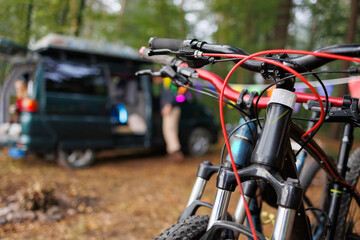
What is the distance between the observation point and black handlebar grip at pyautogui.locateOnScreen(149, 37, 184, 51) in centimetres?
125

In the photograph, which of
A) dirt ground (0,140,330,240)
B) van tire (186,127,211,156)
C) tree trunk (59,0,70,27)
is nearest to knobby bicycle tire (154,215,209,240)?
dirt ground (0,140,330,240)

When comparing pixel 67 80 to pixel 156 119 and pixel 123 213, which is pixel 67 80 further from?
pixel 123 213

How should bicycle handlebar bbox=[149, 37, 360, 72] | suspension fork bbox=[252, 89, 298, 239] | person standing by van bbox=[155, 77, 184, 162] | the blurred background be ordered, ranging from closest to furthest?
bicycle handlebar bbox=[149, 37, 360, 72] < suspension fork bbox=[252, 89, 298, 239] < person standing by van bbox=[155, 77, 184, 162] < the blurred background

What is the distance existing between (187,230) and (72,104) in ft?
16.8

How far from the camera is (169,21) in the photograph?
9.62 m

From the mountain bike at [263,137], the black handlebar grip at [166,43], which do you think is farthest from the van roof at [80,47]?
the black handlebar grip at [166,43]

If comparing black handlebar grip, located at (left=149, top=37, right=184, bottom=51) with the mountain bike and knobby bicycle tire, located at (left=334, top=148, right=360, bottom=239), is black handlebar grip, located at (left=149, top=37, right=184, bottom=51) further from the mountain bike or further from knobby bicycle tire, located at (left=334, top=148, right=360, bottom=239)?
knobby bicycle tire, located at (left=334, top=148, right=360, bottom=239)

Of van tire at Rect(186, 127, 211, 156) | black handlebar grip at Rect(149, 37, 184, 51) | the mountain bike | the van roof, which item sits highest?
the van roof

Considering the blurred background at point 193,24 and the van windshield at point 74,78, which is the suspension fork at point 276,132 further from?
the blurred background at point 193,24

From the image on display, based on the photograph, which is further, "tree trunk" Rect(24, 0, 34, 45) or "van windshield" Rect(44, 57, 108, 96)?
"tree trunk" Rect(24, 0, 34, 45)

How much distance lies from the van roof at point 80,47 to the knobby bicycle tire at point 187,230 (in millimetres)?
5002

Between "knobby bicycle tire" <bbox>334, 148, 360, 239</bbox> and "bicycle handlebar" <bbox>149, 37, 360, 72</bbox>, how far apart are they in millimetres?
1304

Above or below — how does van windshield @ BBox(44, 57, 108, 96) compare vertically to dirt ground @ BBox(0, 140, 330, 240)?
above

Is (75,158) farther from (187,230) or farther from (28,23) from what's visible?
(187,230)
